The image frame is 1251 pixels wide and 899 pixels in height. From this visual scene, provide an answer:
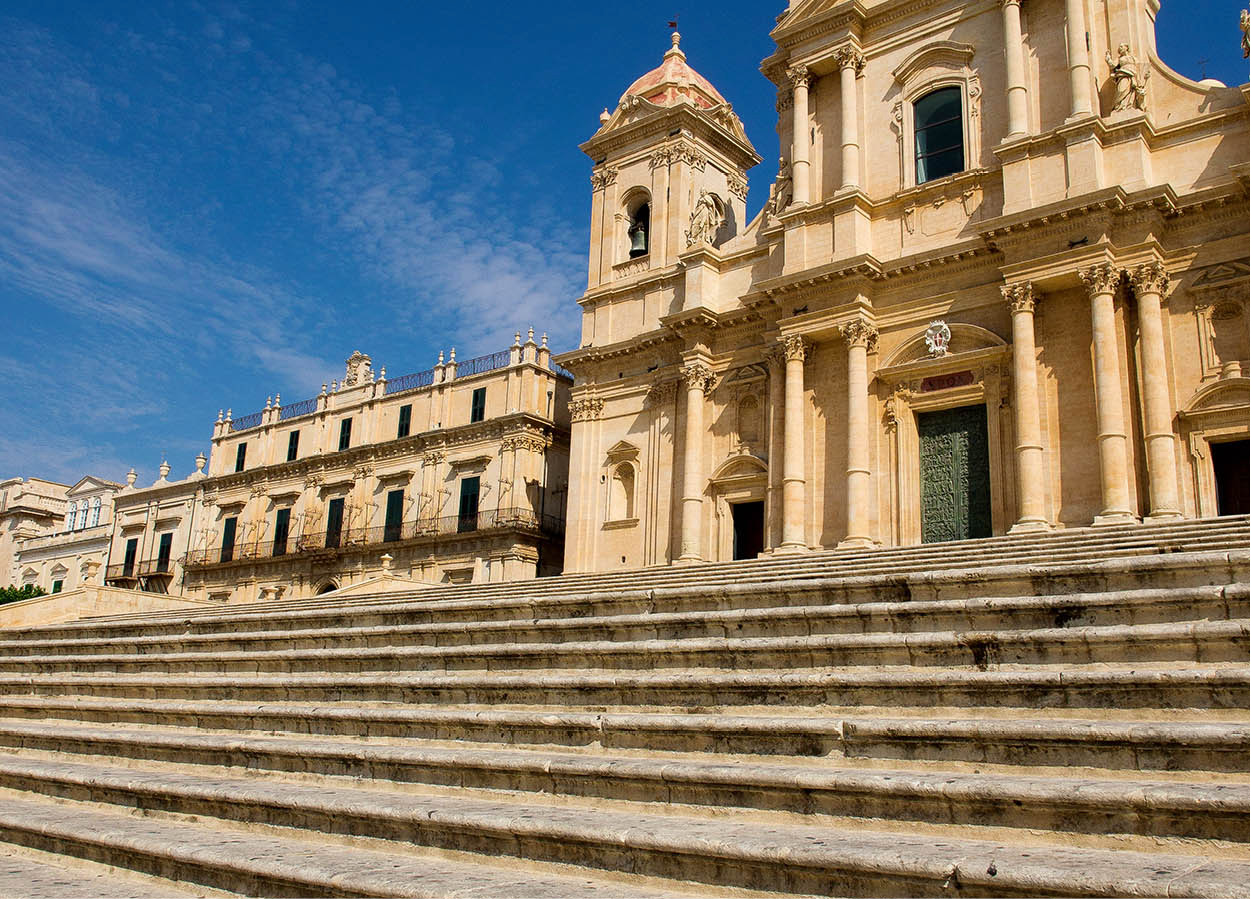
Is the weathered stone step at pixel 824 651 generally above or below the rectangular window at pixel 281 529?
below

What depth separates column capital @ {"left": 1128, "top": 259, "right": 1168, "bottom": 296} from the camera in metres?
19.5

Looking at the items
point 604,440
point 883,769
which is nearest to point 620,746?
point 883,769

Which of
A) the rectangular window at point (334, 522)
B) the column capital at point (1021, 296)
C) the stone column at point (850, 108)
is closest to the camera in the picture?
the column capital at point (1021, 296)

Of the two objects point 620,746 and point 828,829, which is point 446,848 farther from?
point 828,829

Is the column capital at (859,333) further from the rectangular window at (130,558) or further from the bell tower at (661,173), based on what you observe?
the rectangular window at (130,558)

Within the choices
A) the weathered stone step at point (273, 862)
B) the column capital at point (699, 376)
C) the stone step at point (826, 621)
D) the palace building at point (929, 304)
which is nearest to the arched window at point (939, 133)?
the palace building at point (929, 304)

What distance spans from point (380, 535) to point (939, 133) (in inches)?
1008

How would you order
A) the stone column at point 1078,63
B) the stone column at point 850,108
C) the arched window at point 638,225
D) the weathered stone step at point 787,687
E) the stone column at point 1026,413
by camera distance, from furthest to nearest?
the arched window at point 638,225 → the stone column at point 850,108 → the stone column at point 1078,63 → the stone column at point 1026,413 → the weathered stone step at point 787,687

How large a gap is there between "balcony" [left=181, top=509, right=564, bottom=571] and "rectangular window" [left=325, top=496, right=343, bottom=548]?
0.13 ft

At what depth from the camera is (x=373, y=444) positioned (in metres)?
42.1

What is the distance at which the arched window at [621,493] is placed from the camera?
90.4 ft

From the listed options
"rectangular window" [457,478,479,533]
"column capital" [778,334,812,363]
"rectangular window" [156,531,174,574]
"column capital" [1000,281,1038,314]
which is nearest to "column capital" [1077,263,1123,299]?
"column capital" [1000,281,1038,314]

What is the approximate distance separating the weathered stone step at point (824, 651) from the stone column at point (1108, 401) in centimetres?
1276

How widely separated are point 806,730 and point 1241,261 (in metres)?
16.7
